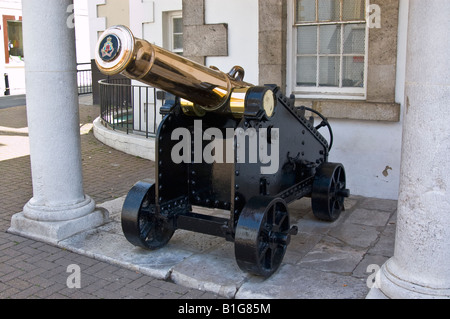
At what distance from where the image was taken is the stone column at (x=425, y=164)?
3.03m

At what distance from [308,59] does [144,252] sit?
11.8 ft

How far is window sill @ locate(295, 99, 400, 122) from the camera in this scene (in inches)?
236

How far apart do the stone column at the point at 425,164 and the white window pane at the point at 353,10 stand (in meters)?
3.23

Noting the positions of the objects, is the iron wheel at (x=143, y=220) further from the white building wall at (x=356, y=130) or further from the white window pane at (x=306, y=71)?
the white window pane at (x=306, y=71)

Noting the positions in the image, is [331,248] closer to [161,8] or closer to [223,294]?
[223,294]

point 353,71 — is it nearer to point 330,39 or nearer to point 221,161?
point 330,39

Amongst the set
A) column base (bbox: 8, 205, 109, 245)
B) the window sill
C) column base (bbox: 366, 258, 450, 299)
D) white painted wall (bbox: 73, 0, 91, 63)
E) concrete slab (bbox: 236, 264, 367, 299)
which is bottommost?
concrete slab (bbox: 236, 264, 367, 299)

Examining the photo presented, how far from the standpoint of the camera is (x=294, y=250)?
4559mm

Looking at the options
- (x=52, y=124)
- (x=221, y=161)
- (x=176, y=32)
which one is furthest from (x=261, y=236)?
(x=176, y=32)

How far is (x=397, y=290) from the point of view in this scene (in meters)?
3.29

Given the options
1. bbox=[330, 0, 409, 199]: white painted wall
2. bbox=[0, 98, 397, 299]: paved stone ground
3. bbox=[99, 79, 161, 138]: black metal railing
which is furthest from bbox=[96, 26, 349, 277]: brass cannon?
bbox=[99, 79, 161, 138]: black metal railing

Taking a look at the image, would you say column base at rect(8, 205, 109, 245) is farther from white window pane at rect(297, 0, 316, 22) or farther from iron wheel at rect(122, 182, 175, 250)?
white window pane at rect(297, 0, 316, 22)

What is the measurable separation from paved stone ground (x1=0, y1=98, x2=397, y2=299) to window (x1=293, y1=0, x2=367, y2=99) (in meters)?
1.51

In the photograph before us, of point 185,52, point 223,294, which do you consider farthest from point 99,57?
point 185,52
